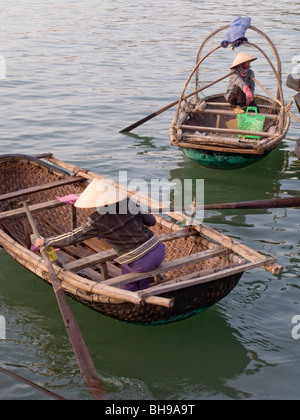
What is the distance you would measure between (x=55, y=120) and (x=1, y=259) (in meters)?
5.62

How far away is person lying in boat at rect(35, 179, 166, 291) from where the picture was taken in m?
5.35

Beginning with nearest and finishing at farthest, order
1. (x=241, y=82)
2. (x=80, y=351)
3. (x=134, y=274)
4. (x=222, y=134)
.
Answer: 1. (x=80, y=351)
2. (x=134, y=274)
3. (x=241, y=82)
4. (x=222, y=134)

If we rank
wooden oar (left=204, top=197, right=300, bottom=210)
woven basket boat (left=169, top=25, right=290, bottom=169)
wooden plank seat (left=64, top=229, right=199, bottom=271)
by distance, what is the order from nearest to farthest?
wooden plank seat (left=64, top=229, right=199, bottom=271) < wooden oar (left=204, top=197, right=300, bottom=210) < woven basket boat (left=169, top=25, right=290, bottom=169)

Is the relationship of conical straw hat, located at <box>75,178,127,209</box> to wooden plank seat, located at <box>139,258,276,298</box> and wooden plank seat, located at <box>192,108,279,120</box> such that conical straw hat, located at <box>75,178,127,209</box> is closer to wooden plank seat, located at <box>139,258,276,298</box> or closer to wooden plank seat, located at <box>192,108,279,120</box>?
wooden plank seat, located at <box>139,258,276,298</box>

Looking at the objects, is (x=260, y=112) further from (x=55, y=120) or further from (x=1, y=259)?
(x=1, y=259)

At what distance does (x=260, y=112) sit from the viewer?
10719 millimetres

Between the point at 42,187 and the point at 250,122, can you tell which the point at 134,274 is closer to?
the point at 42,187

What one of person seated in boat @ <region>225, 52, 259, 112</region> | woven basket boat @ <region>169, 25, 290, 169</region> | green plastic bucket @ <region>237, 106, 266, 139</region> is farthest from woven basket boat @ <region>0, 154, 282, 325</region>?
person seated in boat @ <region>225, 52, 259, 112</region>

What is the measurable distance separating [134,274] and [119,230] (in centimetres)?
43

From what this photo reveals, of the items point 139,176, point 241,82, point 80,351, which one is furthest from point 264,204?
point 241,82

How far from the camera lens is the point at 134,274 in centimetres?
548

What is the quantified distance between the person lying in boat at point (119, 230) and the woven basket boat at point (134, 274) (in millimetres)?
168

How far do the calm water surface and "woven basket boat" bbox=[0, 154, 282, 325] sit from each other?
418mm
